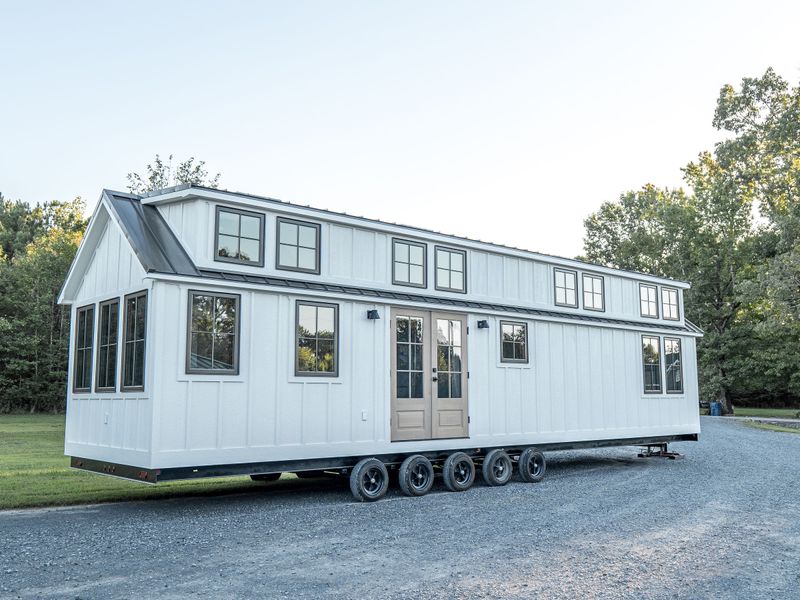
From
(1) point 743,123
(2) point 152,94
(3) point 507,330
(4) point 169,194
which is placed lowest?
(3) point 507,330

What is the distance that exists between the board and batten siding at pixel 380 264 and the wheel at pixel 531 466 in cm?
290

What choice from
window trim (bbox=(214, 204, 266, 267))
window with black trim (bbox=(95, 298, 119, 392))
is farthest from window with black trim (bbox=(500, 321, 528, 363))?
window with black trim (bbox=(95, 298, 119, 392))

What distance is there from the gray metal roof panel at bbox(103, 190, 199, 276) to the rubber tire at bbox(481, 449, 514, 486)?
20.0 ft

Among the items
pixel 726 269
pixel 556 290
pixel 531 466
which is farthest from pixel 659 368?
pixel 726 269

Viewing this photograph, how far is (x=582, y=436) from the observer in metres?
14.2

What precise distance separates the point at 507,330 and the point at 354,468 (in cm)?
436

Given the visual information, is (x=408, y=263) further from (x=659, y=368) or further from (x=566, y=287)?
(x=659, y=368)

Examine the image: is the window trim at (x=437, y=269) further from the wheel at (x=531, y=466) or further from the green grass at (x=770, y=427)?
the green grass at (x=770, y=427)

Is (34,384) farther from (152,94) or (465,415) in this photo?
(465,415)

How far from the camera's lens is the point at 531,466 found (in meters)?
13.2

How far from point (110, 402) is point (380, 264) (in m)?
4.69

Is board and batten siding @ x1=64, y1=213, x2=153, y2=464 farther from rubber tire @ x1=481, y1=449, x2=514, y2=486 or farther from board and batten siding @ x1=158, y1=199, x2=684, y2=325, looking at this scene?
rubber tire @ x1=481, y1=449, x2=514, y2=486

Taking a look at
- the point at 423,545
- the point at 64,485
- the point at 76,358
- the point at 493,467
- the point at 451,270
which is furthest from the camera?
the point at 451,270

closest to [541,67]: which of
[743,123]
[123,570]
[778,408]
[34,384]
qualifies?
[123,570]
